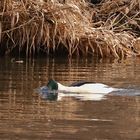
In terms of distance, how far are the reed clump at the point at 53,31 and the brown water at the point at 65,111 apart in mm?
4040

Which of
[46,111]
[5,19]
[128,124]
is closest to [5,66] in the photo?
[5,19]

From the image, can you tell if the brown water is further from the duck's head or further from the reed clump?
the reed clump

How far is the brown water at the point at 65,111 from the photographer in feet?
27.3

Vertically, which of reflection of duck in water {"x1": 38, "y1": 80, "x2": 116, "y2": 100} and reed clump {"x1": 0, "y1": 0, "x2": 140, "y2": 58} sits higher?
reed clump {"x1": 0, "y1": 0, "x2": 140, "y2": 58}

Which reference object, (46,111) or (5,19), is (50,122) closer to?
(46,111)

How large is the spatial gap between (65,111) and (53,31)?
1041cm

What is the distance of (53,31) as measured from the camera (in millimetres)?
20266

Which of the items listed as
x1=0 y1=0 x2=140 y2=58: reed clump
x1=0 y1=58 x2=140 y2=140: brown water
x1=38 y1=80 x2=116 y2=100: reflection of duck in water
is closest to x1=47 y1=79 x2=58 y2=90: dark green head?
x1=38 y1=80 x2=116 y2=100: reflection of duck in water

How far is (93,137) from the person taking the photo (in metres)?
8.09

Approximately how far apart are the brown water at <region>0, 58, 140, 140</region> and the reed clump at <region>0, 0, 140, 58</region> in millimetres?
4040

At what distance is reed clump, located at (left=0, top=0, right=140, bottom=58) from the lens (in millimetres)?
20188

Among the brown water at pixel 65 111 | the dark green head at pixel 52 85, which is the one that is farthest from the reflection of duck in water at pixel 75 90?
the brown water at pixel 65 111

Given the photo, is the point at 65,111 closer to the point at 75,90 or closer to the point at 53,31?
the point at 75,90

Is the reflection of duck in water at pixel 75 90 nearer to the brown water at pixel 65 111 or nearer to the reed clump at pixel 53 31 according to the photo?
the brown water at pixel 65 111
